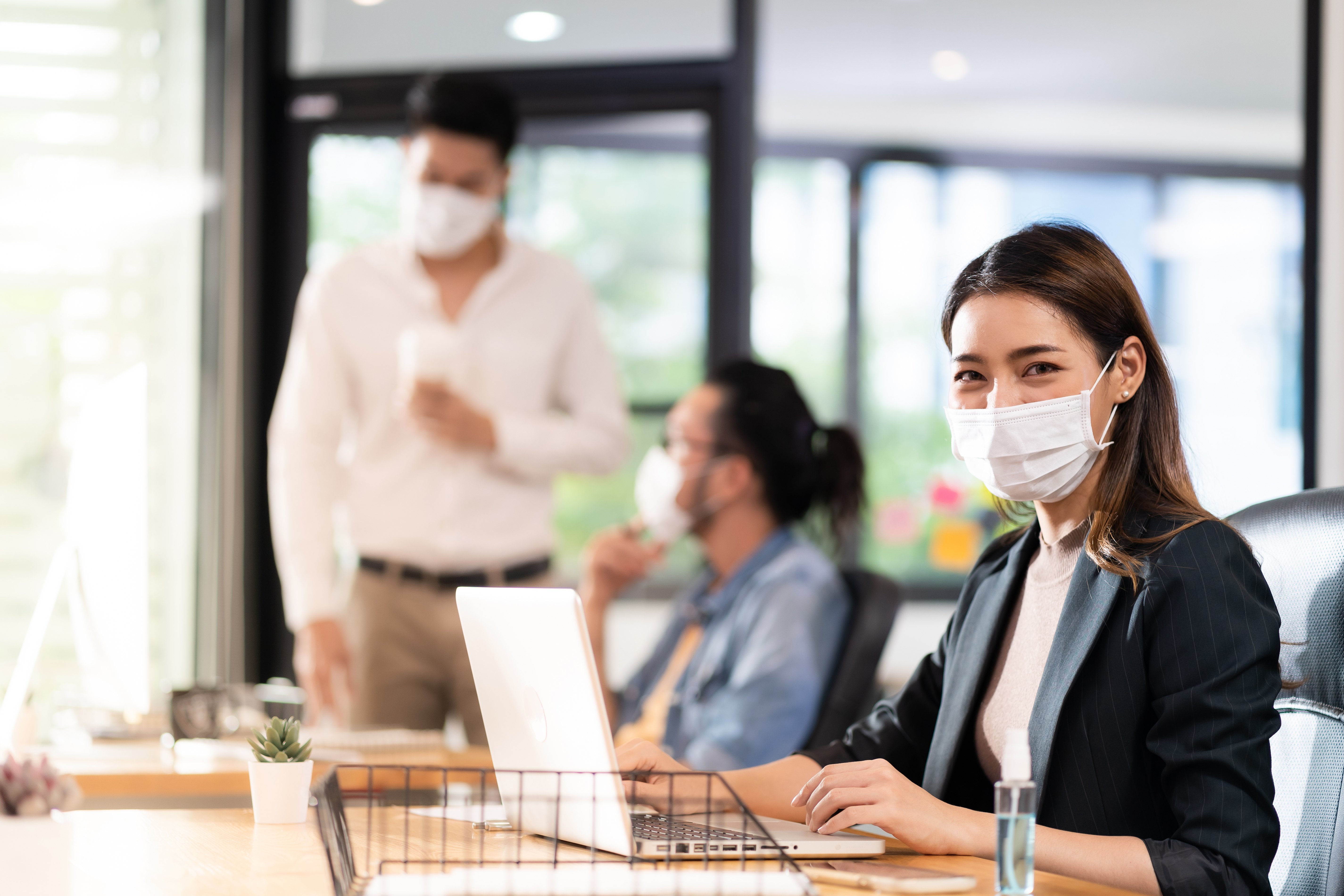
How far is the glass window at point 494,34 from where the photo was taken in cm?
320

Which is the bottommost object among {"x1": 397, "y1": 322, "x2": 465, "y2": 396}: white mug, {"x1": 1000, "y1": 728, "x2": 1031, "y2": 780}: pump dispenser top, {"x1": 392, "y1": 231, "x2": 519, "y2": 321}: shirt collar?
{"x1": 1000, "y1": 728, "x2": 1031, "y2": 780}: pump dispenser top

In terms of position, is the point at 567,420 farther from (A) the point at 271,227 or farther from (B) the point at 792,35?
(B) the point at 792,35

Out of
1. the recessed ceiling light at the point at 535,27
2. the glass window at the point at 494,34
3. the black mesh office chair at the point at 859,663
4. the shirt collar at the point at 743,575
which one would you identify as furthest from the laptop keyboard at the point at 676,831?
the recessed ceiling light at the point at 535,27

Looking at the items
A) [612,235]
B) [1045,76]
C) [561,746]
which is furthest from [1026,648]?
[1045,76]

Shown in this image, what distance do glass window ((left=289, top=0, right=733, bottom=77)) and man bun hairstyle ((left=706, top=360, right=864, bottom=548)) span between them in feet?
3.71

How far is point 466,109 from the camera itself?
2678 millimetres

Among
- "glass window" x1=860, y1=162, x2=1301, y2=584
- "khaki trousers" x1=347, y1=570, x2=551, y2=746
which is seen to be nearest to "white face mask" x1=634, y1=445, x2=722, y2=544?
"khaki trousers" x1=347, y1=570, x2=551, y2=746

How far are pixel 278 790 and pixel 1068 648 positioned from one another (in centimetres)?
75

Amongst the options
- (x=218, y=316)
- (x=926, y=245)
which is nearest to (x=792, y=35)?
(x=926, y=245)

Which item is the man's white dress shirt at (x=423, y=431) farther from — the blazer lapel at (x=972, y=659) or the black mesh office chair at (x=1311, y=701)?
the black mesh office chair at (x=1311, y=701)

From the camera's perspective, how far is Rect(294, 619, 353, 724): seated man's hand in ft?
8.33

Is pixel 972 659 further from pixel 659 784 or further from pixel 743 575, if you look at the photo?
pixel 743 575

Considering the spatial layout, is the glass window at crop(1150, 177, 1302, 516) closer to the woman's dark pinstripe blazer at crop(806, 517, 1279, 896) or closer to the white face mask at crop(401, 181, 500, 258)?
the woman's dark pinstripe blazer at crop(806, 517, 1279, 896)

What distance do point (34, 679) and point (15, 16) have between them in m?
1.46
